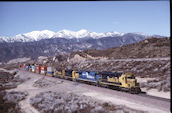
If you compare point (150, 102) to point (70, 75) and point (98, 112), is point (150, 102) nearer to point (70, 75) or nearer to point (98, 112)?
point (98, 112)

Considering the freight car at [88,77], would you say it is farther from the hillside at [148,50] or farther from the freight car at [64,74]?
the hillside at [148,50]

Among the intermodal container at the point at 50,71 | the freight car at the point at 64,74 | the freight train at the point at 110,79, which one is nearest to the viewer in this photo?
the freight train at the point at 110,79

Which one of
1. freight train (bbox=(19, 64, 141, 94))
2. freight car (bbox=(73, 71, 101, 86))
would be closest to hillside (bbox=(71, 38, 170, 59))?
freight car (bbox=(73, 71, 101, 86))

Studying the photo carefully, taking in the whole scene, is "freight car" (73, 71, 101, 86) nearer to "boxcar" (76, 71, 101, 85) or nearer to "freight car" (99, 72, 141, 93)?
"boxcar" (76, 71, 101, 85)

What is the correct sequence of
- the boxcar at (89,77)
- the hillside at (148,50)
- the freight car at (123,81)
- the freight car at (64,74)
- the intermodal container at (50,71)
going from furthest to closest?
the hillside at (148,50) < the intermodal container at (50,71) < the freight car at (64,74) < the boxcar at (89,77) < the freight car at (123,81)

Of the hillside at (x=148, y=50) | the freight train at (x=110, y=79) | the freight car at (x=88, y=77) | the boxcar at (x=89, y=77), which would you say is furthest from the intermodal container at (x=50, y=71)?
the hillside at (x=148, y=50)

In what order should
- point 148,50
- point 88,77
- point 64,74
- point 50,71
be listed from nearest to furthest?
point 88,77 < point 64,74 < point 50,71 < point 148,50

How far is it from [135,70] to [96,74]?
21182 mm

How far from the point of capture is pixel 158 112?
19609 millimetres

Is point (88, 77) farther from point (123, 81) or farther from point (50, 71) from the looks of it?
point (50, 71)

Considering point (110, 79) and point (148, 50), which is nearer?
point (110, 79)

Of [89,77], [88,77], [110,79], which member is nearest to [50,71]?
[88,77]

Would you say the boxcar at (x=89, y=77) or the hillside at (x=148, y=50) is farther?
the hillside at (x=148, y=50)

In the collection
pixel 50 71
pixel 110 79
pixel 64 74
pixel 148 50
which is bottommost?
pixel 64 74
